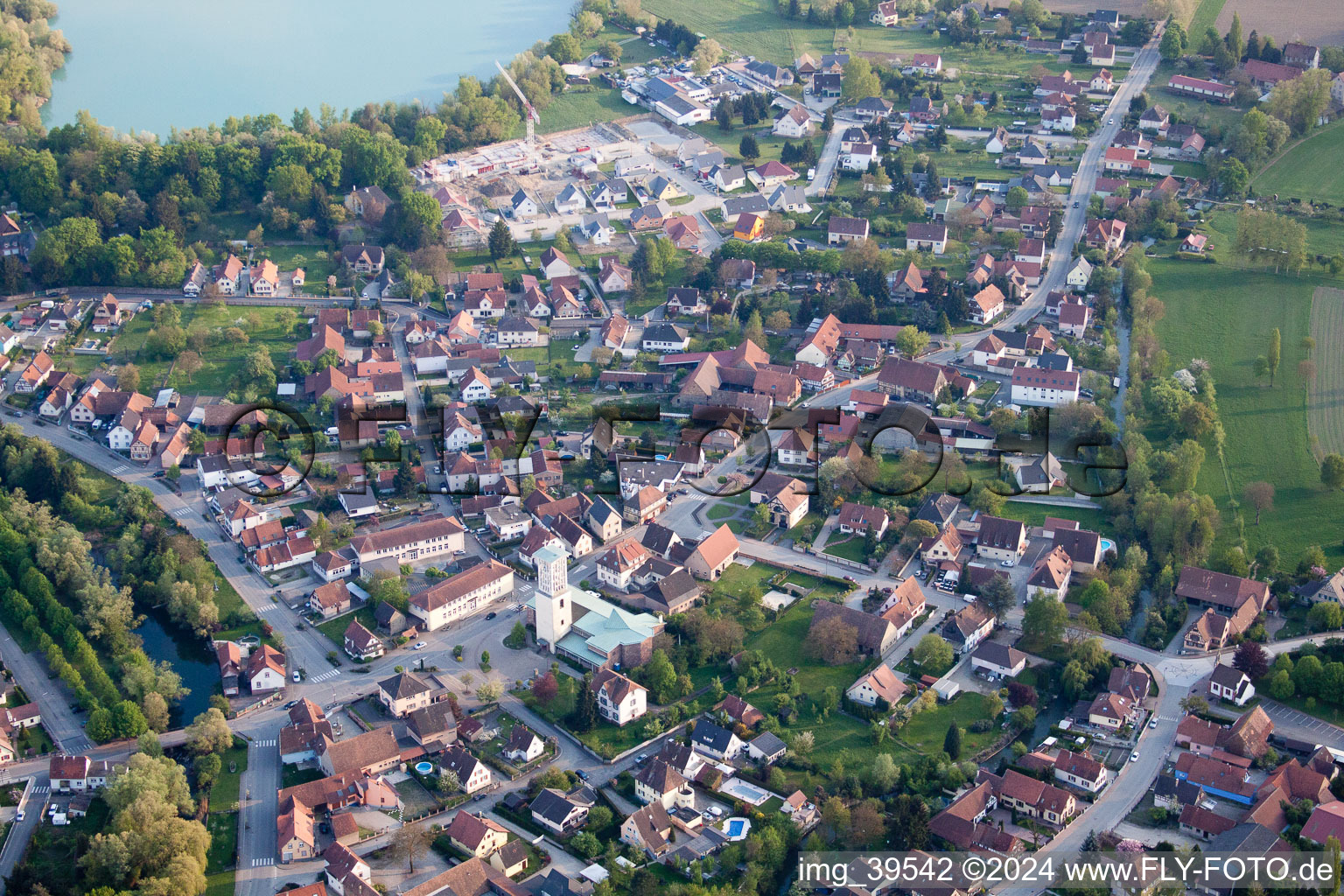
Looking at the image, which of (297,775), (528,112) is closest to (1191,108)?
(528,112)

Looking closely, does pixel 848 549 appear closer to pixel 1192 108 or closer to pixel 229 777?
pixel 229 777

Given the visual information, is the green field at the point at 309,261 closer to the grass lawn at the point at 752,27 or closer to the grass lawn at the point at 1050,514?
the grass lawn at the point at 1050,514

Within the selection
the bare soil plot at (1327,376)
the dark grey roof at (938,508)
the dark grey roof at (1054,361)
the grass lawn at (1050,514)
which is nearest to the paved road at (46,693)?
the dark grey roof at (938,508)

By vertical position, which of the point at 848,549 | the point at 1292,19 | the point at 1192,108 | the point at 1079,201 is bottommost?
the point at 848,549

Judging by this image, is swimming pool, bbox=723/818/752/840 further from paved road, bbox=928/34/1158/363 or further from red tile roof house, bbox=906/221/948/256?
red tile roof house, bbox=906/221/948/256

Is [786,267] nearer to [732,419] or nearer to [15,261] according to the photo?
[732,419]

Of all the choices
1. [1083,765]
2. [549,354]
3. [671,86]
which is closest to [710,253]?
[549,354]
